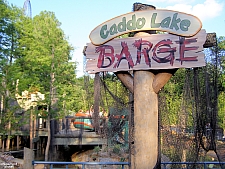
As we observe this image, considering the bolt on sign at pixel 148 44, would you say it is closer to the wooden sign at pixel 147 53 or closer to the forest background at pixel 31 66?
the wooden sign at pixel 147 53

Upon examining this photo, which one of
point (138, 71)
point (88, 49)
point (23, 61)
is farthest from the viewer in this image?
point (23, 61)

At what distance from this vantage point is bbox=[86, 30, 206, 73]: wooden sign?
9.09 feet

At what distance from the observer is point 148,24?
115 inches

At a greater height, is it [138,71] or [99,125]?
[138,71]

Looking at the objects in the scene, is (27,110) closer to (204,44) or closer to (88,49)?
(88,49)

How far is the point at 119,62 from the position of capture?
3.03m

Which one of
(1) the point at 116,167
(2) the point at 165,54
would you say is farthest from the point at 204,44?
(1) the point at 116,167

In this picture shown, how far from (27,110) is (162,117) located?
10.6 meters

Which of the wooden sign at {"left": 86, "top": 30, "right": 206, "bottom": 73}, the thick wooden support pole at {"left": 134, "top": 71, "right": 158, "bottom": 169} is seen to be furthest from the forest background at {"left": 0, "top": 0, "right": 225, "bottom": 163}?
the thick wooden support pole at {"left": 134, "top": 71, "right": 158, "bottom": 169}

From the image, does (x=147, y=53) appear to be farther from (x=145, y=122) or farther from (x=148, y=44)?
(x=145, y=122)

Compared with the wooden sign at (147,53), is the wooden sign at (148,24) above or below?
above

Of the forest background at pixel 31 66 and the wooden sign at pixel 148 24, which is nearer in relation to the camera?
the wooden sign at pixel 148 24

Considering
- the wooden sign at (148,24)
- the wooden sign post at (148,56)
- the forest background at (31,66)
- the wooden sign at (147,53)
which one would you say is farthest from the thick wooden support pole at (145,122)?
the forest background at (31,66)

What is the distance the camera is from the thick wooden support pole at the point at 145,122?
283cm
